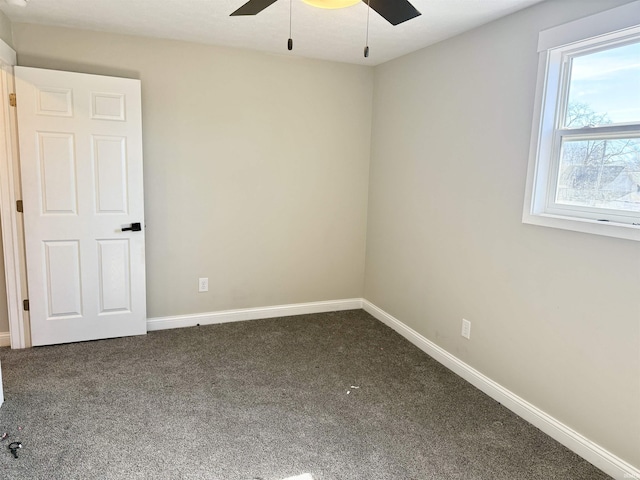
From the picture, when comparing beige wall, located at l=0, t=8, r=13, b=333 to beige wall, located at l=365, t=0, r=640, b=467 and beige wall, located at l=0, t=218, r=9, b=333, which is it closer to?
beige wall, located at l=0, t=218, r=9, b=333

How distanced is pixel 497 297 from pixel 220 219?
2.40m

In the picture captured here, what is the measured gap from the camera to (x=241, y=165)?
3.74 metres

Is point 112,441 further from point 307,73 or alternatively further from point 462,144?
point 307,73

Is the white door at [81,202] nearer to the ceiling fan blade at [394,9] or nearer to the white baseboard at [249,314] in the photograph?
the white baseboard at [249,314]

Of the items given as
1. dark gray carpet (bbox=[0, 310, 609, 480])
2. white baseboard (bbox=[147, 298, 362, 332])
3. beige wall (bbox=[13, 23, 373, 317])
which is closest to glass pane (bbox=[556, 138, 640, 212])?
dark gray carpet (bbox=[0, 310, 609, 480])

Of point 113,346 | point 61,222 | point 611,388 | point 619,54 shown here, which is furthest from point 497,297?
point 61,222

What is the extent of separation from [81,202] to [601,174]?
11.5 feet

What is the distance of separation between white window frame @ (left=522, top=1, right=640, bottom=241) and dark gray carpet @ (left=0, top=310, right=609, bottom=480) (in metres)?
1.23

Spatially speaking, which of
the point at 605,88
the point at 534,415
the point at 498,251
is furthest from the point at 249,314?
the point at 605,88

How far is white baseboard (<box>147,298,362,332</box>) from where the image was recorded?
368cm

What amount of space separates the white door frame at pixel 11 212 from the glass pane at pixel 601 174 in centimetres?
369

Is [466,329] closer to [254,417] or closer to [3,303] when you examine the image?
[254,417]

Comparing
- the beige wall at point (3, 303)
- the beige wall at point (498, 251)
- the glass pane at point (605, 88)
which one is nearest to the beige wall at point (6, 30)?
the beige wall at point (3, 303)

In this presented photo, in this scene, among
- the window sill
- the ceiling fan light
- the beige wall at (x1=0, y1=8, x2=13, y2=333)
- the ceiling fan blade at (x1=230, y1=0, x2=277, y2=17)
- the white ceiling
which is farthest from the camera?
the beige wall at (x1=0, y1=8, x2=13, y2=333)
